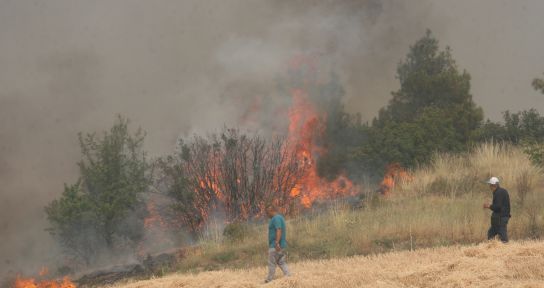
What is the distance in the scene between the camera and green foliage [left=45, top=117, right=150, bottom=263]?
974 inches

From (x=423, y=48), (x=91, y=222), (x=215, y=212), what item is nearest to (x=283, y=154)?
(x=215, y=212)

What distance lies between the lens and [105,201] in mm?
25438

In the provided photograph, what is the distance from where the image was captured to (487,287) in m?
9.73

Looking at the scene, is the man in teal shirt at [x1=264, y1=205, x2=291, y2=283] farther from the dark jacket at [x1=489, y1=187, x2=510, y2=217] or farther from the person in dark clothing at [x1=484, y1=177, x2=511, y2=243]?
the dark jacket at [x1=489, y1=187, x2=510, y2=217]

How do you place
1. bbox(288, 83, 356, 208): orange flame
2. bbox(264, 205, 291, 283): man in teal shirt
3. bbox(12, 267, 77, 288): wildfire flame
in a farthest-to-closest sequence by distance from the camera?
bbox(288, 83, 356, 208): orange flame, bbox(12, 267, 77, 288): wildfire flame, bbox(264, 205, 291, 283): man in teal shirt

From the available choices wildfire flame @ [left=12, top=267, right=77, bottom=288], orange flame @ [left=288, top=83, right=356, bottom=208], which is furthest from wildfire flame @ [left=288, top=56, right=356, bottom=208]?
wildfire flame @ [left=12, top=267, right=77, bottom=288]

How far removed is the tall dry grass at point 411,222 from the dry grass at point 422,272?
97.6 inches

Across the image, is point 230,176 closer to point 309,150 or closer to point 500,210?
point 309,150

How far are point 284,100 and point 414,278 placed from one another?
21.5m

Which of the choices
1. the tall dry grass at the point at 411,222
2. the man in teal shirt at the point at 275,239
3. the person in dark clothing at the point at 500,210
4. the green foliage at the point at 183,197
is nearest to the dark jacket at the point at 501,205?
the person in dark clothing at the point at 500,210

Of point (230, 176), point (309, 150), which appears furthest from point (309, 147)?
point (230, 176)

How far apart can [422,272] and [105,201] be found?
17.2 m

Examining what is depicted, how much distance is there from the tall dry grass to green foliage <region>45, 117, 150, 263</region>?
583 centimetres

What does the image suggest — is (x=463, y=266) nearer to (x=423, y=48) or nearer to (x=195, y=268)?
(x=195, y=268)
